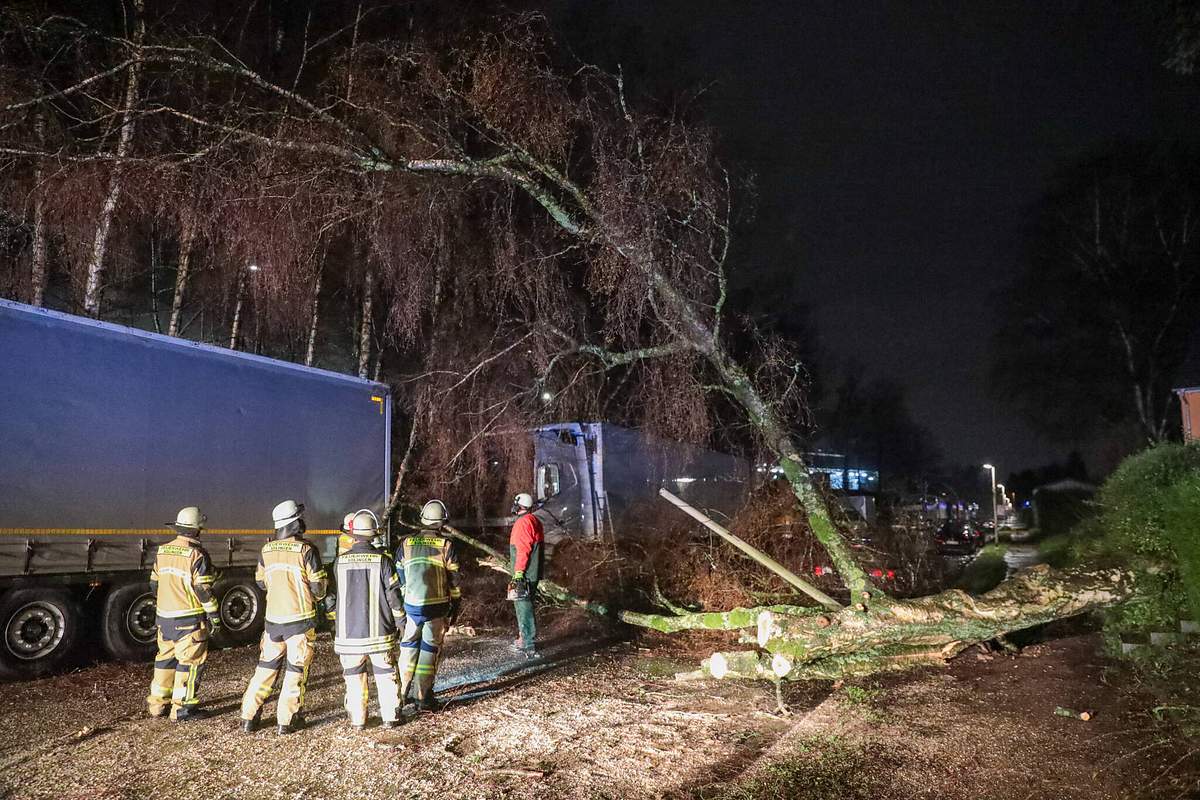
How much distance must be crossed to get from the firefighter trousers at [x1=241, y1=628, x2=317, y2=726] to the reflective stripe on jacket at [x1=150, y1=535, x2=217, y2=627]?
28.3 inches

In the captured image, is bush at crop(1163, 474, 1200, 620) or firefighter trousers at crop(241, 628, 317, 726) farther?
bush at crop(1163, 474, 1200, 620)

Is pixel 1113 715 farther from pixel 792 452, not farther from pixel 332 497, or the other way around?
pixel 332 497

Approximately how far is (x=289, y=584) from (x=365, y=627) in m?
0.64

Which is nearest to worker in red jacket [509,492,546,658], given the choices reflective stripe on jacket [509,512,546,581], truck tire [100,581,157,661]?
reflective stripe on jacket [509,512,546,581]

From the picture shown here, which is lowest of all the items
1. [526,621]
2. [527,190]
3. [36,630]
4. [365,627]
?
[526,621]

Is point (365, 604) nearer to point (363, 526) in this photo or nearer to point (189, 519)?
point (363, 526)

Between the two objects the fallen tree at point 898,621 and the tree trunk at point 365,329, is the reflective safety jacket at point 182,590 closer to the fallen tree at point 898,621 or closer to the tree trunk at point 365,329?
the fallen tree at point 898,621

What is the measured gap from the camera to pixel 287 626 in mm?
5297

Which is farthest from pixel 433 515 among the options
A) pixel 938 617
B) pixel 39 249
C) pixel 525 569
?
pixel 39 249

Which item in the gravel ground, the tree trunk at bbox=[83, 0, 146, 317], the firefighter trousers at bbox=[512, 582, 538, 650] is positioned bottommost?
the gravel ground

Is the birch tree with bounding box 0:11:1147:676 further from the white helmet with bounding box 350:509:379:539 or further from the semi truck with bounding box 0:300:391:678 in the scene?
the white helmet with bounding box 350:509:379:539

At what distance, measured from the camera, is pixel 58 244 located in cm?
1062

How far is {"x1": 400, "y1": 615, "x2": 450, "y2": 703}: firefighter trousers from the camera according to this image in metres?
5.91

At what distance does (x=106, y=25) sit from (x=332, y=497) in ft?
21.7
